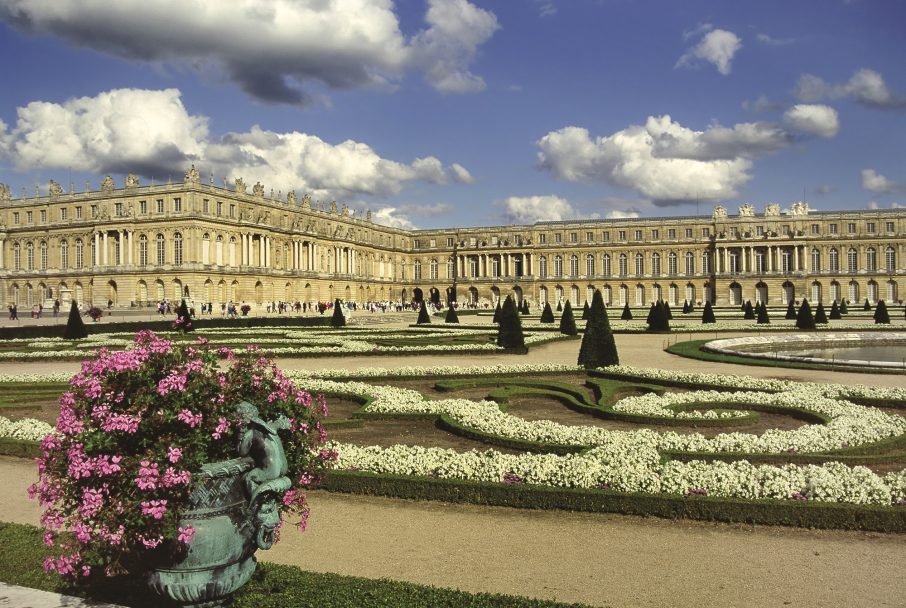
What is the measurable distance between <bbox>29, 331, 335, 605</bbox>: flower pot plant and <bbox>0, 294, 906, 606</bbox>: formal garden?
1cm

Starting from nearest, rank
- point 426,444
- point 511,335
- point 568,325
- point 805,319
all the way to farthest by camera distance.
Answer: point 426,444 → point 511,335 → point 568,325 → point 805,319

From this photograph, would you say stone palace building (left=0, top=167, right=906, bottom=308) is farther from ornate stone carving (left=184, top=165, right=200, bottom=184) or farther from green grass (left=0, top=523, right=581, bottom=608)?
green grass (left=0, top=523, right=581, bottom=608)

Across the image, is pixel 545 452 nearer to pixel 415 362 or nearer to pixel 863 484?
pixel 863 484

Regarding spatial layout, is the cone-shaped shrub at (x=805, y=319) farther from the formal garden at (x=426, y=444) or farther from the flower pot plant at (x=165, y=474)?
the flower pot plant at (x=165, y=474)

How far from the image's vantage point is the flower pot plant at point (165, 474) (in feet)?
12.4

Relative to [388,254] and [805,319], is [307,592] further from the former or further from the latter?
[388,254]

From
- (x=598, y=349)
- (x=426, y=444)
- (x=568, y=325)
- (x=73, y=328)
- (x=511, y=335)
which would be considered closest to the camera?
(x=426, y=444)

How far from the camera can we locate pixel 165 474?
12.3 feet

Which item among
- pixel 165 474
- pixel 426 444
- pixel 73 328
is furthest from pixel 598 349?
pixel 73 328

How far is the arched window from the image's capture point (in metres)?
58.1

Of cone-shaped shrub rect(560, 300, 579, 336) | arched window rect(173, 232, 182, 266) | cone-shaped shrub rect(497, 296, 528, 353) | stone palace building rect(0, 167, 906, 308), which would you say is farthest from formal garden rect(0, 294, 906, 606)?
stone palace building rect(0, 167, 906, 308)

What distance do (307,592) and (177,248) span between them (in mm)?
58088

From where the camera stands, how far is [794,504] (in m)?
6.64

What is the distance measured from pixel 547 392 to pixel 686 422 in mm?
3205
